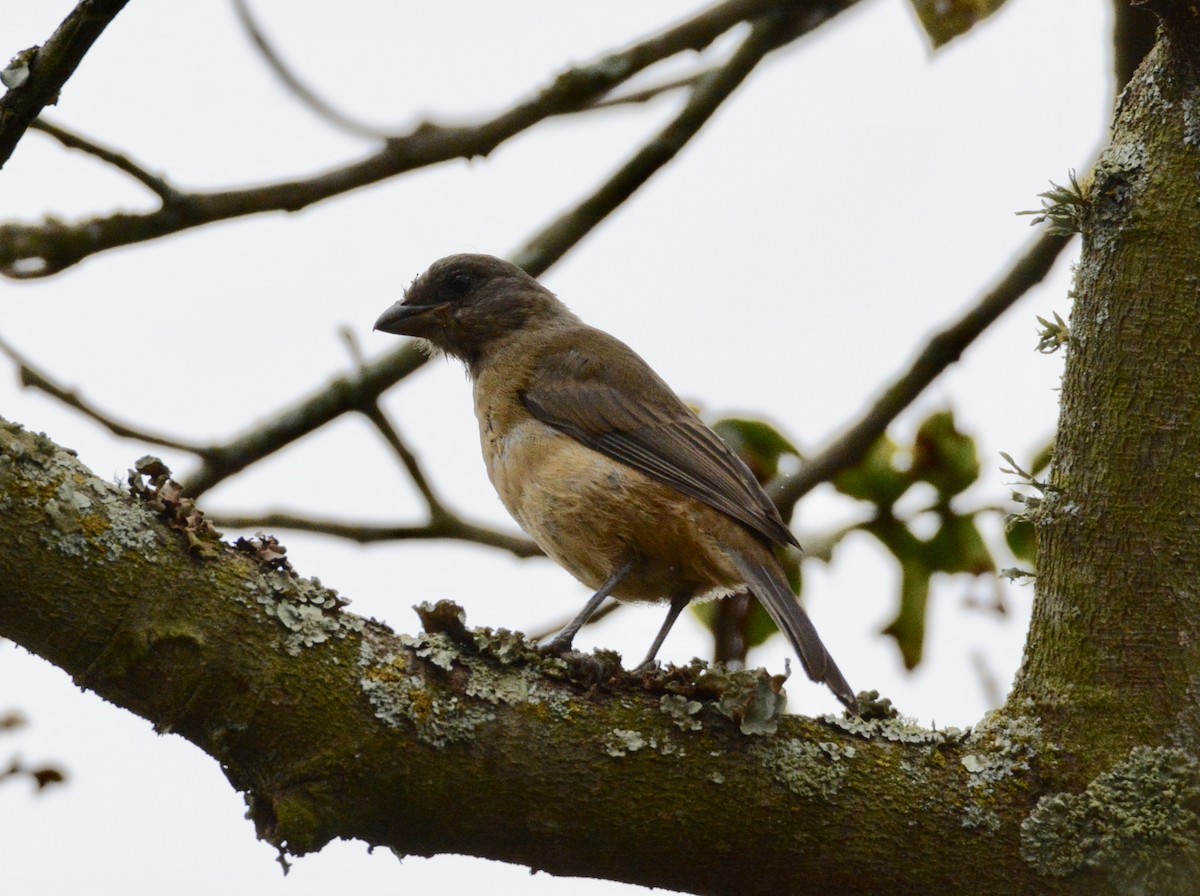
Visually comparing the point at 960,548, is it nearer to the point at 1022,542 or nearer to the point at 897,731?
the point at 1022,542

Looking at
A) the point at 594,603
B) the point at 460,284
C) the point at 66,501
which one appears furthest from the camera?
the point at 460,284

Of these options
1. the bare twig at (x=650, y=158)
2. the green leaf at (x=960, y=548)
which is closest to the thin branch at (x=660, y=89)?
the bare twig at (x=650, y=158)

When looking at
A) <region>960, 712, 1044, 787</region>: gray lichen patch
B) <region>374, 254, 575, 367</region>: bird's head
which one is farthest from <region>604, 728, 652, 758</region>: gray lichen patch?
<region>374, 254, 575, 367</region>: bird's head

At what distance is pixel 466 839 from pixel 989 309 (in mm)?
2988

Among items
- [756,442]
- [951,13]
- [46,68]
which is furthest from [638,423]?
[46,68]

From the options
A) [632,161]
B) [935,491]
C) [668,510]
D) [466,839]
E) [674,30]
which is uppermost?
[674,30]

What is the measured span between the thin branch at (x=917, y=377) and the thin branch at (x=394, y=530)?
0.94m

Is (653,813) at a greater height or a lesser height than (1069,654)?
lesser

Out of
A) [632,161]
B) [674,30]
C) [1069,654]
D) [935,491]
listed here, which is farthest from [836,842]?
[674,30]

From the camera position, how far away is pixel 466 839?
2.72 m

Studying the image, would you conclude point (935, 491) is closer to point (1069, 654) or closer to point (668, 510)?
point (668, 510)

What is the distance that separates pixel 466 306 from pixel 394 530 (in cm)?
136

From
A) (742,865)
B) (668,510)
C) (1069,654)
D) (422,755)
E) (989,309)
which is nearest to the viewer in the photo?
(422,755)

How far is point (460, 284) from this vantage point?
19.4ft
